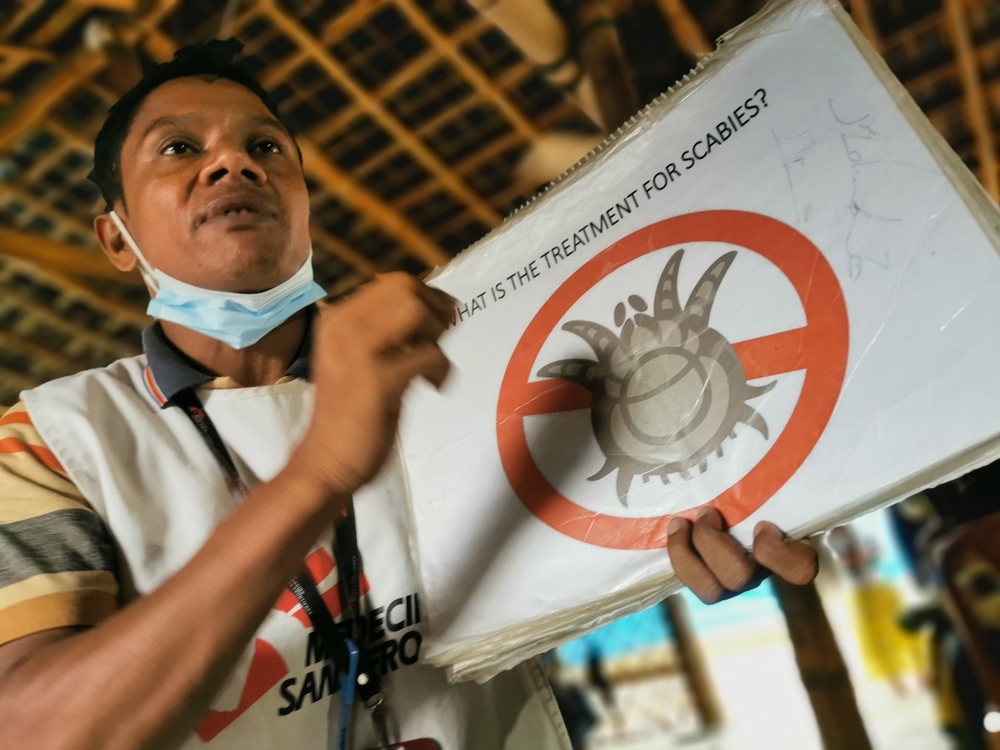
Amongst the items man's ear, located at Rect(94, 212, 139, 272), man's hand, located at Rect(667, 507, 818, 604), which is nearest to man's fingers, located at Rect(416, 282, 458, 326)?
man's hand, located at Rect(667, 507, 818, 604)

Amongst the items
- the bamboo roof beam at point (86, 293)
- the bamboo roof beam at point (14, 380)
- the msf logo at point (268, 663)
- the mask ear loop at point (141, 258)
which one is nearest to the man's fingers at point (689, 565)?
the msf logo at point (268, 663)

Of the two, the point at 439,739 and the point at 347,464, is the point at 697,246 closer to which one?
the point at 347,464

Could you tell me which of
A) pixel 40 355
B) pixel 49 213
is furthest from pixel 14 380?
pixel 49 213

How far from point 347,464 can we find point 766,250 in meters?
0.35

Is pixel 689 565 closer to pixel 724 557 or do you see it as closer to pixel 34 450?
pixel 724 557

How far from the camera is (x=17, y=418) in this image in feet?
2.22

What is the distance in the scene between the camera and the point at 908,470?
39 cm

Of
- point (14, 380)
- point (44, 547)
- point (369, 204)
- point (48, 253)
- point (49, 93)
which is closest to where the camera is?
point (44, 547)

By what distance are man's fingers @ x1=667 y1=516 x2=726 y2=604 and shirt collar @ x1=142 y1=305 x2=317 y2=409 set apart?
1.82 ft

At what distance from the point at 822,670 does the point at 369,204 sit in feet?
8.98

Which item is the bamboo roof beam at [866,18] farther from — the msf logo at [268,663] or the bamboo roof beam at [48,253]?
the bamboo roof beam at [48,253]

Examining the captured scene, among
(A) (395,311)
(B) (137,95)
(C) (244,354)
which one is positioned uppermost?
(B) (137,95)

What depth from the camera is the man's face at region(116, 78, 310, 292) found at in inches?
30.4

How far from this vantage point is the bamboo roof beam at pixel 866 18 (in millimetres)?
1762
